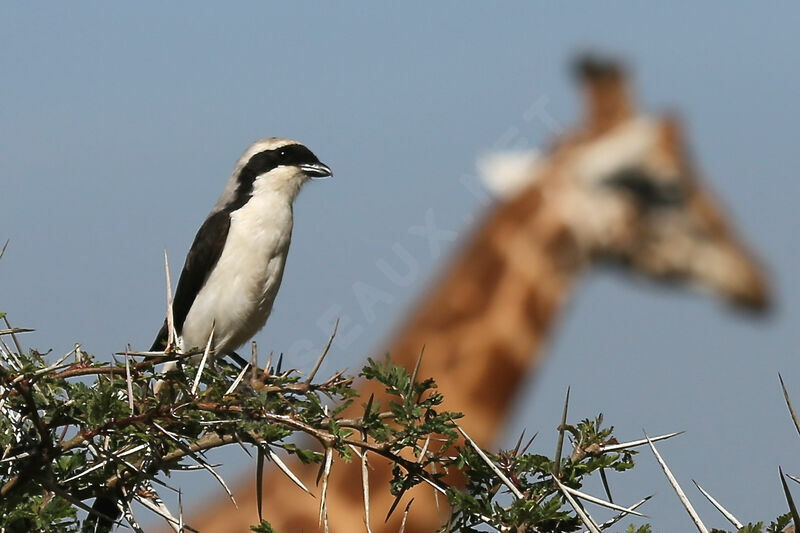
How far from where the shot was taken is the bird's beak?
566 centimetres

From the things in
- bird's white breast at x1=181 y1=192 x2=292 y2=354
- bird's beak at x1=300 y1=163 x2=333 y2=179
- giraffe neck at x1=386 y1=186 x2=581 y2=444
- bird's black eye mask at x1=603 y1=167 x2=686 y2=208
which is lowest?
giraffe neck at x1=386 y1=186 x2=581 y2=444

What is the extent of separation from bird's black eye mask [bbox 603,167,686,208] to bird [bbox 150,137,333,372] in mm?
4836

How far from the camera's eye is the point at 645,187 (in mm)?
10289

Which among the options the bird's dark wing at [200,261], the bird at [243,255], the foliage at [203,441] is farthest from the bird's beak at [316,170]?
the foliage at [203,441]

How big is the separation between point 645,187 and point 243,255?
5.79 m

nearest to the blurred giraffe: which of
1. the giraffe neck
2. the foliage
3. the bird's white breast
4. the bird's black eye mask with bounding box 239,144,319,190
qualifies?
the giraffe neck

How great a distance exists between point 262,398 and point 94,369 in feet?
1.28

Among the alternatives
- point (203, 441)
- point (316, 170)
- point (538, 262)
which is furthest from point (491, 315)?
point (203, 441)

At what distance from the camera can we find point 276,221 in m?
5.45

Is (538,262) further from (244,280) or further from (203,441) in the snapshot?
(203,441)

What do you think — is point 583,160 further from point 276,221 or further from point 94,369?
point 94,369

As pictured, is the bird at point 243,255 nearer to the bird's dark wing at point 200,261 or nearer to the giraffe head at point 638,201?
the bird's dark wing at point 200,261

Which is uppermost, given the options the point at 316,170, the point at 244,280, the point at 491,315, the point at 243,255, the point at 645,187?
the point at 316,170

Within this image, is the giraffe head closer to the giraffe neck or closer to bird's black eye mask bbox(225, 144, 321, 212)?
the giraffe neck
